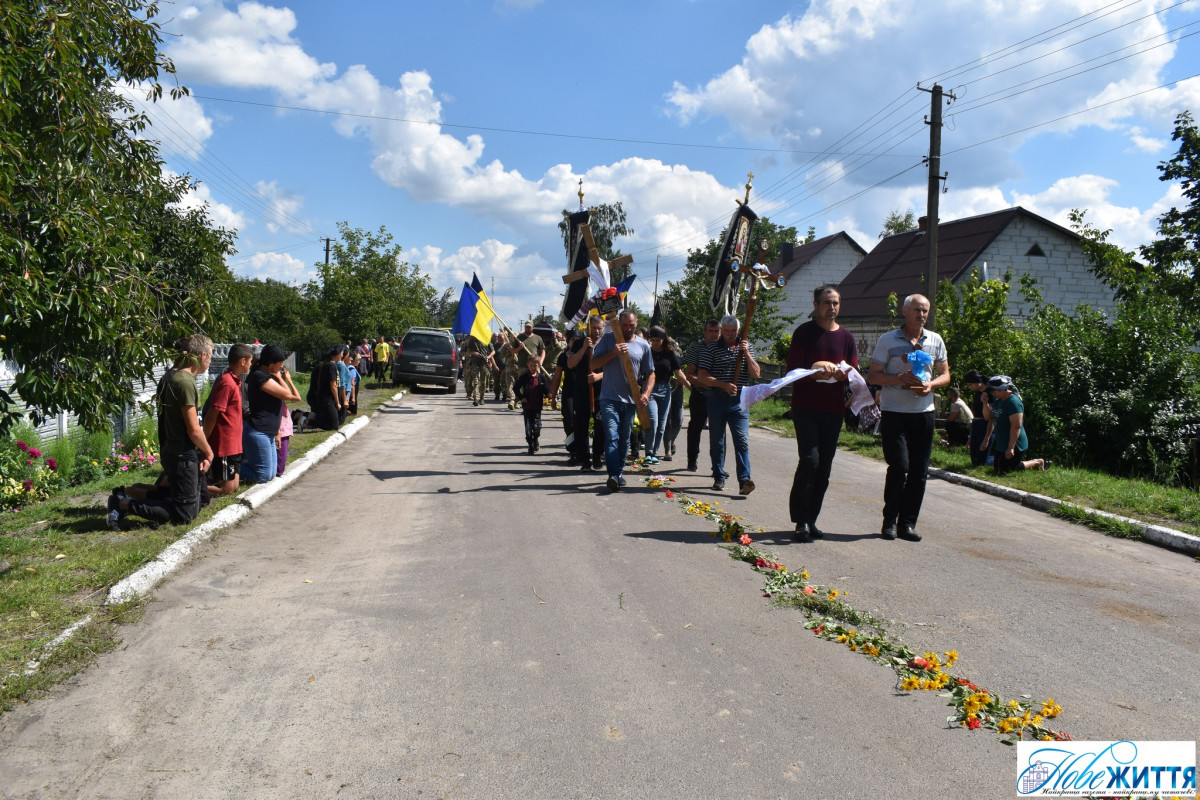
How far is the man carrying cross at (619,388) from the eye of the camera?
9719mm

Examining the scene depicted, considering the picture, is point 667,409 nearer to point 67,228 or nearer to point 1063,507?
point 1063,507

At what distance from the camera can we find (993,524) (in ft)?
28.7

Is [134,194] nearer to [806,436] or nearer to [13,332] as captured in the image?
[13,332]

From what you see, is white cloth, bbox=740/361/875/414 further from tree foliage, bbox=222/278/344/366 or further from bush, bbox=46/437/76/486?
tree foliage, bbox=222/278/344/366

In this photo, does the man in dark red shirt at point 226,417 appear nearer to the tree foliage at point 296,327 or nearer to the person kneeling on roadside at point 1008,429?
the person kneeling on roadside at point 1008,429

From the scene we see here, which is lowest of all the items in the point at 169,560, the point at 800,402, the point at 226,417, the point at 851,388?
the point at 169,560

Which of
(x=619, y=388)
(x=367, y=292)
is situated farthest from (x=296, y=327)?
(x=619, y=388)

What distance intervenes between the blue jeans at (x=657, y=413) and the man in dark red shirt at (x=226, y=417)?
476 centimetres

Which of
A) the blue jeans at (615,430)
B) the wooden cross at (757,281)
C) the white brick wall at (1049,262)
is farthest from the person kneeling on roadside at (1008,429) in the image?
the white brick wall at (1049,262)

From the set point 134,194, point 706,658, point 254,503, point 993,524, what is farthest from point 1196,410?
point 134,194

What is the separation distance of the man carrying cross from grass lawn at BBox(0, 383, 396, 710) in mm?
3844

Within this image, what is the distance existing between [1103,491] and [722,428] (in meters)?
4.40

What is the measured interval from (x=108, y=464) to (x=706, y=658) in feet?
31.3

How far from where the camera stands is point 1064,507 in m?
9.45
